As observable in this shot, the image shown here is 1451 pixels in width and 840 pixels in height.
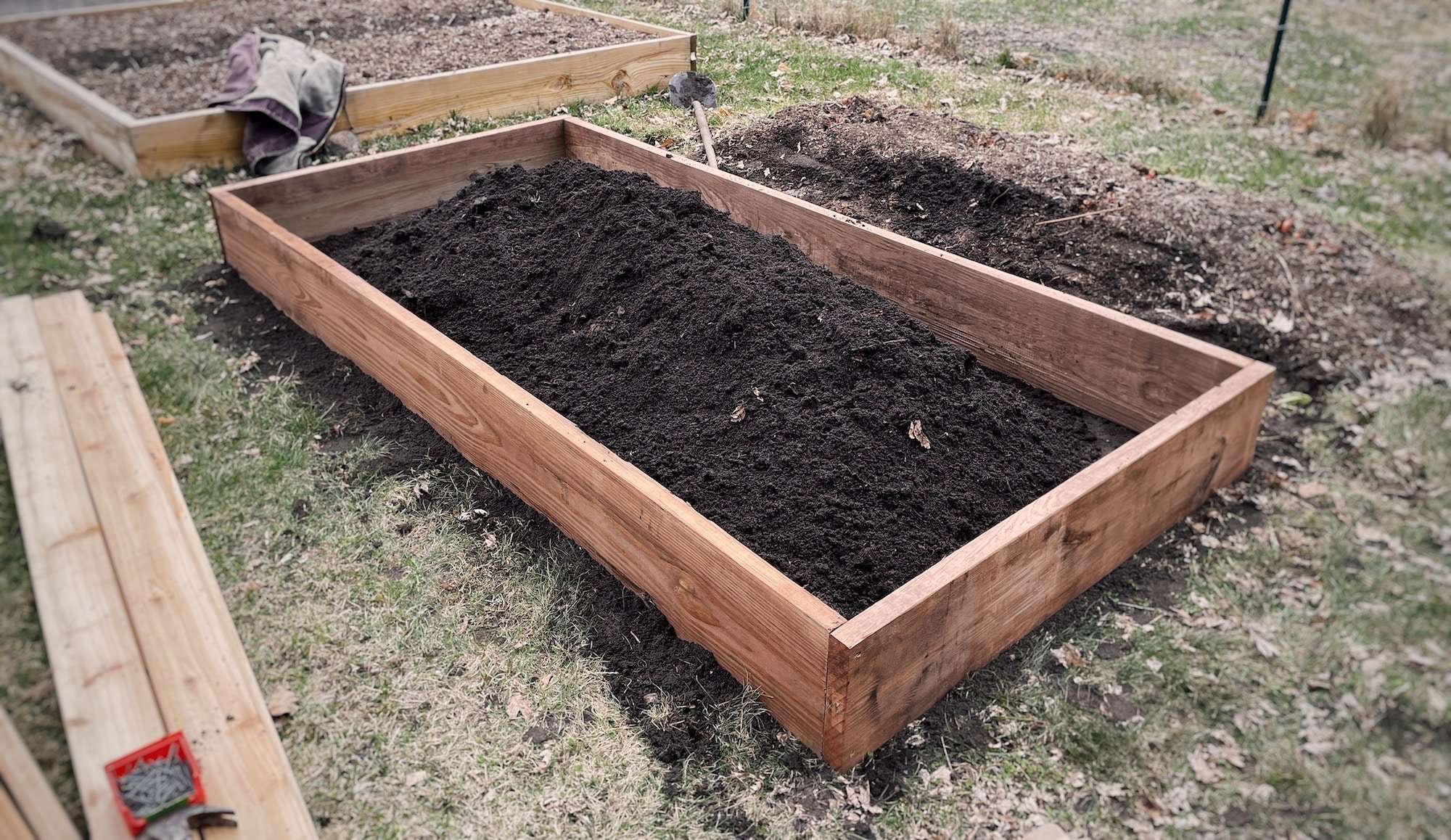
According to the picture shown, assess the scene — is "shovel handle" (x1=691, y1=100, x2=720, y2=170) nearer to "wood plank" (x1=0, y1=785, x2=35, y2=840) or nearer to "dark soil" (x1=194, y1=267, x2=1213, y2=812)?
"dark soil" (x1=194, y1=267, x2=1213, y2=812)

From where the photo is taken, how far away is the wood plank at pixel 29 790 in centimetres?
99

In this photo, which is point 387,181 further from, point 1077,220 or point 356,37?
point 356,37

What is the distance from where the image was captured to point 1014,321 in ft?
10.6

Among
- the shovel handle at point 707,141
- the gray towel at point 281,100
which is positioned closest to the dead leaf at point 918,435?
the shovel handle at point 707,141

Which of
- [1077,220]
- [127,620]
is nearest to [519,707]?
[127,620]

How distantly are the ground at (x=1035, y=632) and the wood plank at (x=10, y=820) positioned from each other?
6cm

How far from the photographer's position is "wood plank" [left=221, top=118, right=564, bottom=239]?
430 centimetres

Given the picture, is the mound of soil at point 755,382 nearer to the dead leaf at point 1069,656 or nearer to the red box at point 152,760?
the dead leaf at point 1069,656

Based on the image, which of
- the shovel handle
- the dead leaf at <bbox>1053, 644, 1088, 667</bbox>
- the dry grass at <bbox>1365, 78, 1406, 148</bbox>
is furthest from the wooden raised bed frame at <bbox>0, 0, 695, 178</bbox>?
the dry grass at <bbox>1365, 78, 1406, 148</bbox>

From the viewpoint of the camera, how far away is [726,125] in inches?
237

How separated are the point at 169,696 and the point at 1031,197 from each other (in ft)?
13.2

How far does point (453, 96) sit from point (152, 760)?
18.1 ft

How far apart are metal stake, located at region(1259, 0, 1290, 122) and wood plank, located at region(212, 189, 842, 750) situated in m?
1.21

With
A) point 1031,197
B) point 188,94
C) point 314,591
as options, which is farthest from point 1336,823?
point 188,94
